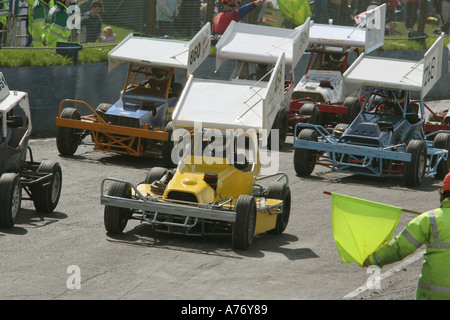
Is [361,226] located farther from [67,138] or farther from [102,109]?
[102,109]

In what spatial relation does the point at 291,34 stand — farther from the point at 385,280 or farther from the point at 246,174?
the point at 385,280

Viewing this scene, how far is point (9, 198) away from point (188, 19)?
45.1ft

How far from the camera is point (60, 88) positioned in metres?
18.3

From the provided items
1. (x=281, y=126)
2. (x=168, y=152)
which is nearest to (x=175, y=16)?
(x=281, y=126)

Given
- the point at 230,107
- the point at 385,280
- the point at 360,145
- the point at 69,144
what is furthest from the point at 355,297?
the point at 69,144

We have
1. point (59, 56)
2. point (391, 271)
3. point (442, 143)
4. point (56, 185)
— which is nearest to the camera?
point (391, 271)

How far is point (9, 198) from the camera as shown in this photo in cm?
1055

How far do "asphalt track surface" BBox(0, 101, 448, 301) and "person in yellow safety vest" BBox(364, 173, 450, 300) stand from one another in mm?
2512

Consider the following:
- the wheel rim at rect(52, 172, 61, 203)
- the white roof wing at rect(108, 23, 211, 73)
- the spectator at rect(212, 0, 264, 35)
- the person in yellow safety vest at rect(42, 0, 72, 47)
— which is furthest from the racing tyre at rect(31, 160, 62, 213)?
the spectator at rect(212, 0, 264, 35)

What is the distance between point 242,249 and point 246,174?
50.1 inches

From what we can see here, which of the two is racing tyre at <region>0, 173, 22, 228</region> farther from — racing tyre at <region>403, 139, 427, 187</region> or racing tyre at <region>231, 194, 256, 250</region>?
racing tyre at <region>403, 139, 427, 187</region>

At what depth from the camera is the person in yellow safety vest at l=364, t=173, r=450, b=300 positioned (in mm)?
6098

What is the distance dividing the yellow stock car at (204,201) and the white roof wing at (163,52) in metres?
5.14
